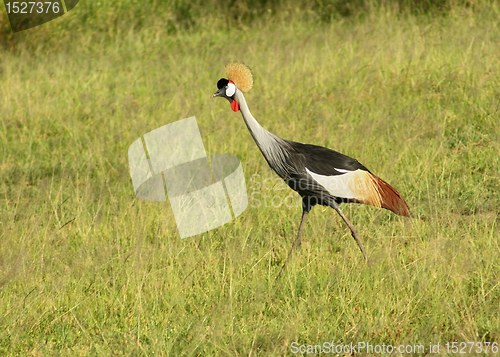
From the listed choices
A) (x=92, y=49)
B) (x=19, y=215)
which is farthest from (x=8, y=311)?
(x=92, y=49)

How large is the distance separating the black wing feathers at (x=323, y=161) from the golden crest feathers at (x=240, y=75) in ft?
1.49

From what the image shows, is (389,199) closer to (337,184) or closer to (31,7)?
(337,184)

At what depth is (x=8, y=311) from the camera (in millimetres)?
2785

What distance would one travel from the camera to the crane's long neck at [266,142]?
10.2ft

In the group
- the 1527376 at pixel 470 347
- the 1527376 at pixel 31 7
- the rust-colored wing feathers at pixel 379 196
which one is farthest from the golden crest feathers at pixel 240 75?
the 1527376 at pixel 31 7

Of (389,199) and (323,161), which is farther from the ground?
(323,161)

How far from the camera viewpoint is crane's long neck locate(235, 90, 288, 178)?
3.09 meters

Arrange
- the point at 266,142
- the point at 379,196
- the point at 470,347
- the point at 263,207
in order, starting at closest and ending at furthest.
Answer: the point at 470,347, the point at 266,142, the point at 379,196, the point at 263,207

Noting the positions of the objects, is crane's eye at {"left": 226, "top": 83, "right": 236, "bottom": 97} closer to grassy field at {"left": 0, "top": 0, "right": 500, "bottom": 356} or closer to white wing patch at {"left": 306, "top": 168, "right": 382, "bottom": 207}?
white wing patch at {"left": 306, "top": 168, "right": 382, "bottom": 207}

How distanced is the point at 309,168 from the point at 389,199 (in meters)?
0.57

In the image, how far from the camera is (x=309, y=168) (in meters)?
3.23

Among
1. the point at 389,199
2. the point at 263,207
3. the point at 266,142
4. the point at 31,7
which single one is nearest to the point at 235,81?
the point at 266,142

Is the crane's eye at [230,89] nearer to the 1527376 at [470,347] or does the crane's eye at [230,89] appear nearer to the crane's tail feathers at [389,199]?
the crane's tail feathers at [389,199]

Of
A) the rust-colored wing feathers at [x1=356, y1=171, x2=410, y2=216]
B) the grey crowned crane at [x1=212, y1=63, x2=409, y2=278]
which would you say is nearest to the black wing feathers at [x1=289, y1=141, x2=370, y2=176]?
the grey crowned crane at [x1=212, y1=63, x2=409, y2=278]
